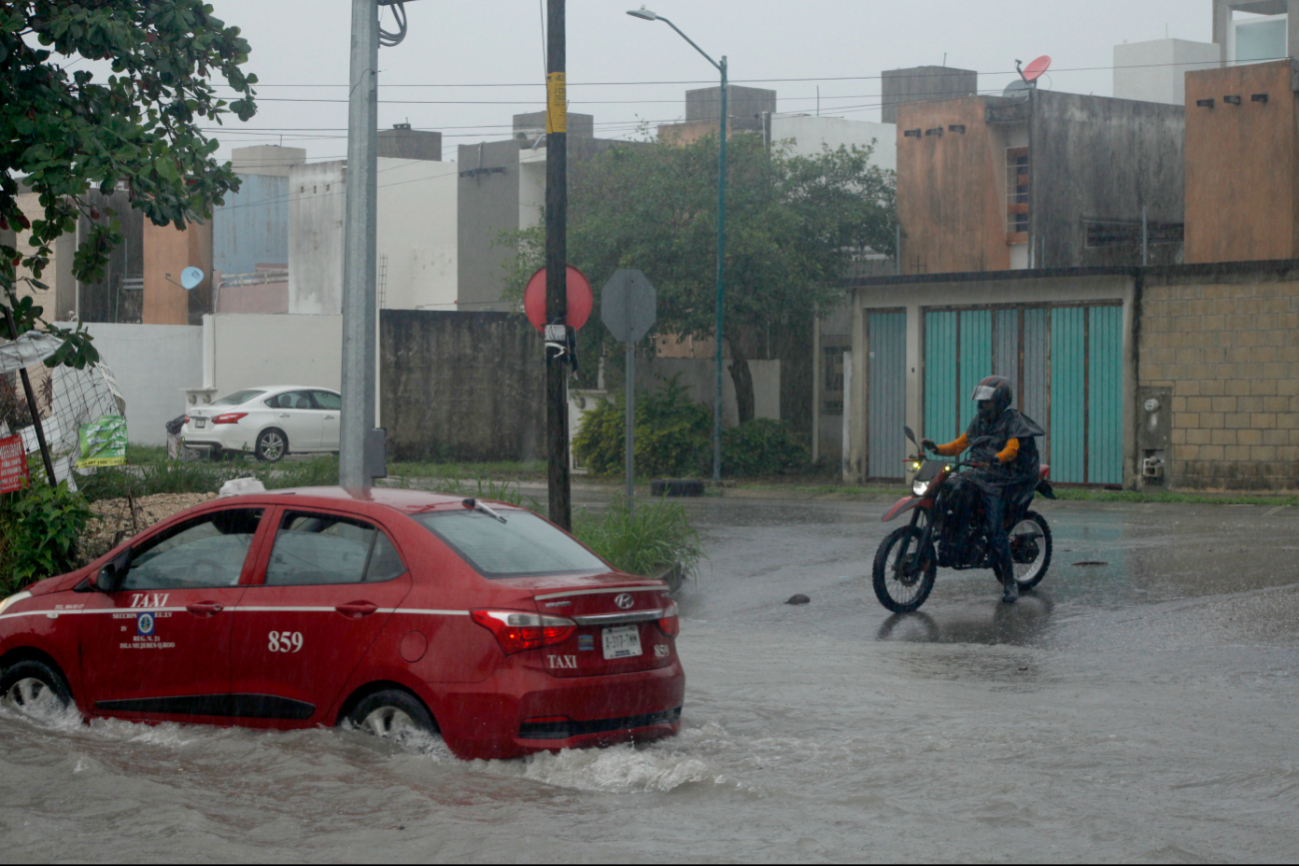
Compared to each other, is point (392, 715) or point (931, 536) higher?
point (931, 536)

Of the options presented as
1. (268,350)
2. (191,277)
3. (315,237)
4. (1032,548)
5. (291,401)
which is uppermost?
(315,237)

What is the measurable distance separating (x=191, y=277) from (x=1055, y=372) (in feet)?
95.3

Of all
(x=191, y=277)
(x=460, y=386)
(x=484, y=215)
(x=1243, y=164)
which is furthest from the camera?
(x=484, y=215)

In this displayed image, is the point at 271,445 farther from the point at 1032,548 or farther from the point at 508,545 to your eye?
the point at 508,545

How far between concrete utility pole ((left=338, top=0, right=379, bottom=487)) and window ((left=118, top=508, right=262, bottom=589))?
408 centimetres

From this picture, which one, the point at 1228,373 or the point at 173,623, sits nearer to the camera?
the point at 173,623

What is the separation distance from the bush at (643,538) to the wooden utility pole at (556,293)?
757mm

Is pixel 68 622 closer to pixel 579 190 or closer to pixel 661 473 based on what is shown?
pixel 661 473

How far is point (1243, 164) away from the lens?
2580 cm

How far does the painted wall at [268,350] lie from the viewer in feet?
112

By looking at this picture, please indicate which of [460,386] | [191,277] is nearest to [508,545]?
[460,386]

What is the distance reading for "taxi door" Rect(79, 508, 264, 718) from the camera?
7070 mm

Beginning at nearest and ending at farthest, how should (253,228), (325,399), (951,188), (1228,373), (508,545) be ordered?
(508,545) → (1228,373) → (325,399) → (951,188) → (253,228)

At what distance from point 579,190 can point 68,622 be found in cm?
2552
